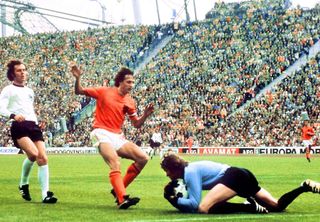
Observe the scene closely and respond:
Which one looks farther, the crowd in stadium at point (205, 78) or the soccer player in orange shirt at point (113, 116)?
the crowd in stadium at point (205, 78)

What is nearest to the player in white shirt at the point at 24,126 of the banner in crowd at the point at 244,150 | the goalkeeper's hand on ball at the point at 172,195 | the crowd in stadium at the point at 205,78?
the goalkeeper's hand on ball at the point at 172,195

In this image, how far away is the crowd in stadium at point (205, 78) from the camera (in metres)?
45.6

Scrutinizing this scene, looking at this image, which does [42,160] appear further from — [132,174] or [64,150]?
[64,150]

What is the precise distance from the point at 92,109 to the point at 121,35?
11.7 meters

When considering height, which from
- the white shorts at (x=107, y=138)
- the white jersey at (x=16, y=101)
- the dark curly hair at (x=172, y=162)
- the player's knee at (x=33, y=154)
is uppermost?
the white jersey at (x=16, y=101)

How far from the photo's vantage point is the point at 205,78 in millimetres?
52625

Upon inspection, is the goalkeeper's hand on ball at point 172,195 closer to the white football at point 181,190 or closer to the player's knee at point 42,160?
the white football at point 181,190

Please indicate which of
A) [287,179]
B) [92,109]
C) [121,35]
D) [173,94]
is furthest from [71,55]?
[287,179]

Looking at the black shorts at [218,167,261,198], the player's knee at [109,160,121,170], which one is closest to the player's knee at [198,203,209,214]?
the black shorts at [218,167,261,198]

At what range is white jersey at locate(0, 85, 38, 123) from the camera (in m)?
12.5

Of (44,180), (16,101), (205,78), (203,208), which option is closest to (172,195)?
(203,208)

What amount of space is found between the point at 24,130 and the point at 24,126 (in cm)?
8

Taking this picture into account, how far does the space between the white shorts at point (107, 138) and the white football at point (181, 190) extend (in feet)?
6.40

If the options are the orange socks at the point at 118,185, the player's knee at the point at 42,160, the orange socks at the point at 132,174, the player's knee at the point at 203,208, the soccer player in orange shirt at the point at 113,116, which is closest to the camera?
the player's knee at the point at 203,208
